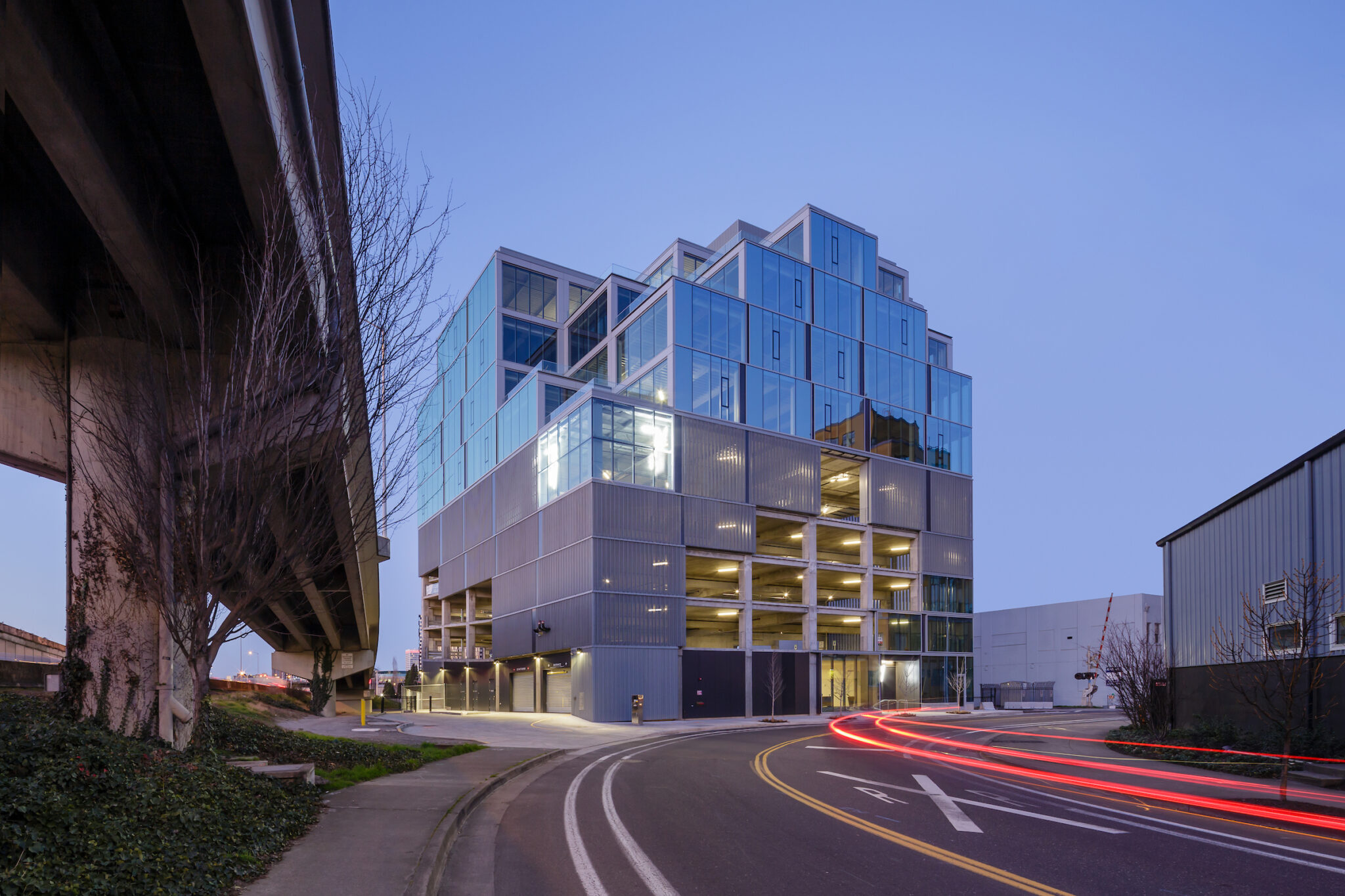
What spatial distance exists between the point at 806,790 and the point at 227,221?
12106mm

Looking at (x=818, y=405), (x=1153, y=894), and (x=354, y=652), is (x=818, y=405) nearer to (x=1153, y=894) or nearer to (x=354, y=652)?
(x=354, y=652)

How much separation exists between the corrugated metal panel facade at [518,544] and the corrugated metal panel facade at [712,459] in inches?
401

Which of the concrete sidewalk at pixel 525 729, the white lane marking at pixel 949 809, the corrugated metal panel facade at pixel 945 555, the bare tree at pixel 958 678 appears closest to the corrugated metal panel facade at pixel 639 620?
the concrete sidewalk at pixel 525 729

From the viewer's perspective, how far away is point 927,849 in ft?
30.7

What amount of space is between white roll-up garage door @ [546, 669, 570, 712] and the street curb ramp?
3245cm

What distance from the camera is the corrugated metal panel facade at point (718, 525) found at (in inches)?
1858

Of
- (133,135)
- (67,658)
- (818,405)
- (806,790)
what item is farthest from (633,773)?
(818,405)

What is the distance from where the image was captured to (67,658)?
37.0ft

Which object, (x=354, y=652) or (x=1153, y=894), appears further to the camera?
(x=354, y=652)

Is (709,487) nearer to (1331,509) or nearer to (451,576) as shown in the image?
(451,576)

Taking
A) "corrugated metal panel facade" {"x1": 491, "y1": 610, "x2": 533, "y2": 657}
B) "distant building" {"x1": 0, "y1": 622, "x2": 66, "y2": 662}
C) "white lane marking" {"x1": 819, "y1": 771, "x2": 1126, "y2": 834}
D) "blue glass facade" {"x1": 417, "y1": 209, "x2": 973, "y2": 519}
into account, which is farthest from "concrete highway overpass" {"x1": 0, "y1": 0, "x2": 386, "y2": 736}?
"corrugated metal panel facade" {"x1": 491, "y1": 610, "x2": 533, "y2": 657}

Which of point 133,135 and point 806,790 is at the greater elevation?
point 133,135

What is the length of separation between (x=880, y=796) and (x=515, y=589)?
142 feet

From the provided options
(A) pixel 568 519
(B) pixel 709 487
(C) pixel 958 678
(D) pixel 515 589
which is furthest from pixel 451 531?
(C) pixel 958 678
